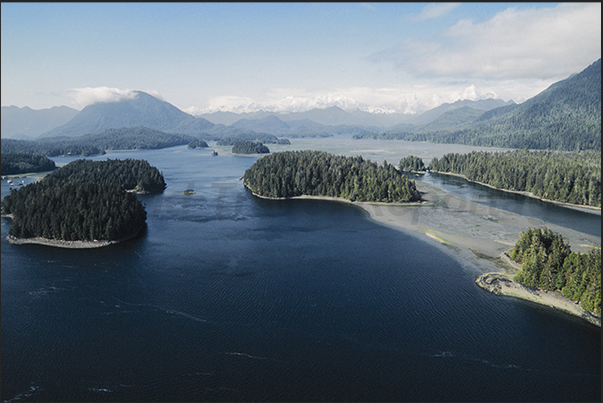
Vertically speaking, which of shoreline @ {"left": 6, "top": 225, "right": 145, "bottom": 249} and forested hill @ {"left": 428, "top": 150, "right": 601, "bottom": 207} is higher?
forested hill @ {"left": 428, "top": 150, "right": 601, "bottom": 207}

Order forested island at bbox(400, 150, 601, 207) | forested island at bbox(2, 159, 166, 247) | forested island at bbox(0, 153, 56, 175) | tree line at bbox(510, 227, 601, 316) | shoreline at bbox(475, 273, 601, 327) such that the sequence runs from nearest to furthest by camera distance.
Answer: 1. shoreline at bbox(475, 273, 601, 327)
2. tree line at bbox(510, 227, 601, 316)
3. forested island at bbox(2, 159, 166, 247)
4. forested island at bbox(400, 150, 601, 207)
5. forested island at bbox(0, 153, 56, 175)

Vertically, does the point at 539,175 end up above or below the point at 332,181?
above

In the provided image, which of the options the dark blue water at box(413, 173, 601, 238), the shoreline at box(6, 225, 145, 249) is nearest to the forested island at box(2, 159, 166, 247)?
the shoreline at box(6, 225, 145, 249)

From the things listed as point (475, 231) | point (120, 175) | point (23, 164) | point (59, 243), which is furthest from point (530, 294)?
point (23, 164)

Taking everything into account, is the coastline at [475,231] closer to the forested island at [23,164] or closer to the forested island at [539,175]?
the forested island at [539,175]

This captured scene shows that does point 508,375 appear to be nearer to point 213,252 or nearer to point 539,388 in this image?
point 539,388

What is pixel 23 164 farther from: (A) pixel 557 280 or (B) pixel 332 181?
(A) pixel 557 280

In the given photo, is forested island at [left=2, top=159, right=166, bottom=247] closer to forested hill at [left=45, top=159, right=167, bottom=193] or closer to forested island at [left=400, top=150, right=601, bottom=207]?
forested hill at [left=45, top=159, right=167, bottom=193]

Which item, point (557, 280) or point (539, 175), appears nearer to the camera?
point (557, 280)
